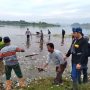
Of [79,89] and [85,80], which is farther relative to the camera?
[85,80]

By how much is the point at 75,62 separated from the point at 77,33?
1131 mm

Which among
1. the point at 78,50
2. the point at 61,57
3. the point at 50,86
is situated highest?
the point at 78,50

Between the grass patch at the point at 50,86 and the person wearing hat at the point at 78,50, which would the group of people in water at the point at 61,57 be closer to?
the person wearing hat at the point at 78,50

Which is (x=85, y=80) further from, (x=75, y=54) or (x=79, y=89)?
(x=75, y=54)

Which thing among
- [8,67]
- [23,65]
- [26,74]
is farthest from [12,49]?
[23,65]

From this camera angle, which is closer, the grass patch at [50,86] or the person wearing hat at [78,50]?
the person wearing hat at [78,50]

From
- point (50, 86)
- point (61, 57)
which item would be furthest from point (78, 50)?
point (50, 86)

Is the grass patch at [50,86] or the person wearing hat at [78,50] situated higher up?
the person wearing hat at [78,50]

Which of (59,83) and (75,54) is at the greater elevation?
(75,54)

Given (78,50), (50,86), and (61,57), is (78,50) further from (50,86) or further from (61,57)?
(50,86)

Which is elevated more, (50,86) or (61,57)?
(61,57)

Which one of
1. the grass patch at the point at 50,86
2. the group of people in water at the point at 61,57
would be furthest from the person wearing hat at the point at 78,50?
the grass patch at the point at 50,86

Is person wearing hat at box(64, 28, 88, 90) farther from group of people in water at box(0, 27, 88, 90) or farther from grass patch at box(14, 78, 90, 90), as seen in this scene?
grass patch at box(14, 78, 90, 90)

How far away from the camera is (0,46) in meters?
15.3
